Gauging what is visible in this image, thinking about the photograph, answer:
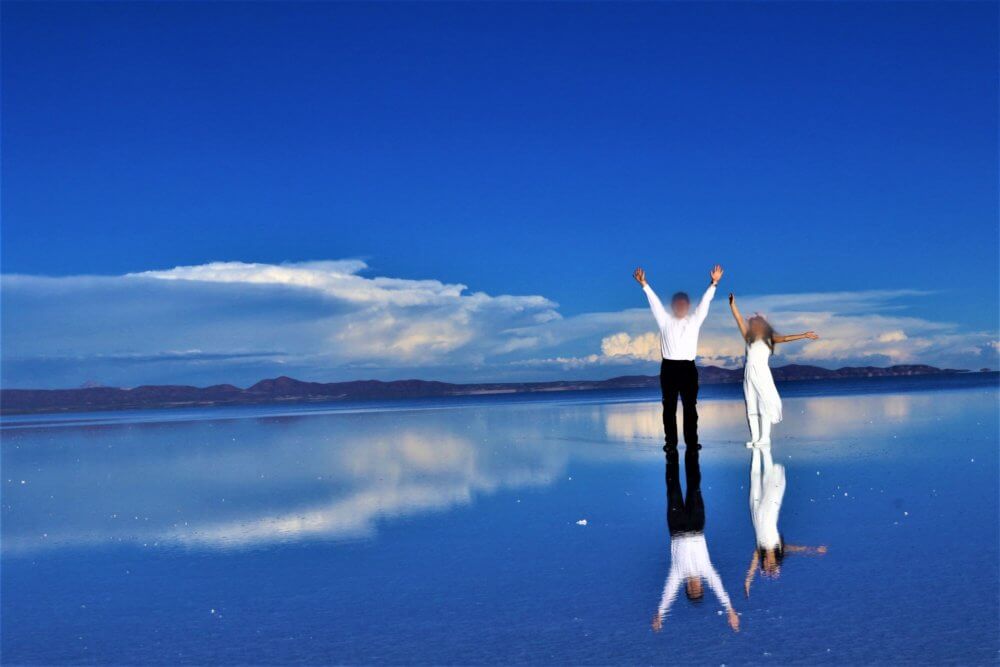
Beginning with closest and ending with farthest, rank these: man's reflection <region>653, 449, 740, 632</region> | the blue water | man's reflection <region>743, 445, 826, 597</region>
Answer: the blue water, man's reflection <region>653, 449, 740, 632</region>, man's reflection <region>743, 445, 826, 597</region>

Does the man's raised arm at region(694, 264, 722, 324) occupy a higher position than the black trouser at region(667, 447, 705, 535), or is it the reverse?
the man's raised arm at region(694, 264, 722, 324)

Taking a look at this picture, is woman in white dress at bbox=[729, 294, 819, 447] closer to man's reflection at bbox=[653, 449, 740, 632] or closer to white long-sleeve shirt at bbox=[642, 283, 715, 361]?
white long-sleeve shirt at bbox=[642, 283, 715, 361]

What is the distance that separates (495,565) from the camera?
6.75 m

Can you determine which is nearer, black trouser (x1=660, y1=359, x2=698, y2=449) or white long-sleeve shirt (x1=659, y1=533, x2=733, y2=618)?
white long-sleeve shirt (x1=659, y1=533, x2=733, y2=618)

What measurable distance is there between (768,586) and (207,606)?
3665 mm

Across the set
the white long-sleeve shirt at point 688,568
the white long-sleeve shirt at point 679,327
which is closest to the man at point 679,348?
the white long-sleeve shirt at point 679,327

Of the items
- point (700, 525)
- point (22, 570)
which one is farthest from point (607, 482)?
point (22, 570)

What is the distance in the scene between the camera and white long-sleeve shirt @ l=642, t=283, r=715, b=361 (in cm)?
1260

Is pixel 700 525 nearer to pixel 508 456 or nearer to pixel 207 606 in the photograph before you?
pixel 207 606

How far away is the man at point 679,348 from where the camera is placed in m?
12.6

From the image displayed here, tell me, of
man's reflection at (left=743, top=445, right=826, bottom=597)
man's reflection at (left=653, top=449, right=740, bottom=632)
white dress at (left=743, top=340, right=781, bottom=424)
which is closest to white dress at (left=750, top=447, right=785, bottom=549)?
man's reflection at (left=743, top=445, right=826, bottom=597)

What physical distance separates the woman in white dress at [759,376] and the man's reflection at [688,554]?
4.74 m

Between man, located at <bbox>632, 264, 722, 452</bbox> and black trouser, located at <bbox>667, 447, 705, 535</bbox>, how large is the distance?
0.38 m

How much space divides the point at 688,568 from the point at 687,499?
132 inches
